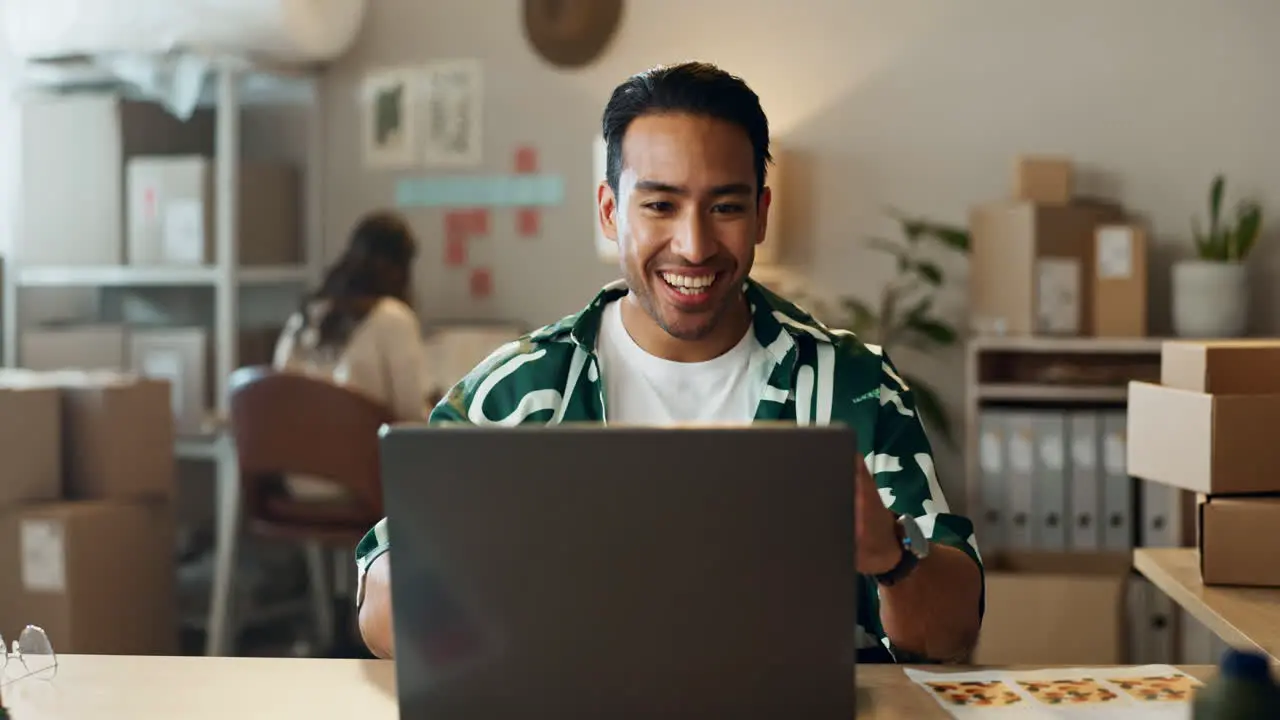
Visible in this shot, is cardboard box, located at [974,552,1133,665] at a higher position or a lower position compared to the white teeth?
lower

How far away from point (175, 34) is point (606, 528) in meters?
3.41

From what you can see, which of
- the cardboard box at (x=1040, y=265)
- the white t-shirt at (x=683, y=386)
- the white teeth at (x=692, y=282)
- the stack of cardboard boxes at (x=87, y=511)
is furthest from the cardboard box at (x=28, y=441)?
the cardboard box at (x=1040, y=265)

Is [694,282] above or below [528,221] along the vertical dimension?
below

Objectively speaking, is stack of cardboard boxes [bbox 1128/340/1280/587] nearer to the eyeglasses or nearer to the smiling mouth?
the smiling mouth

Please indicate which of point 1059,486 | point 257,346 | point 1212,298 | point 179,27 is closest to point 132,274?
point 257,346

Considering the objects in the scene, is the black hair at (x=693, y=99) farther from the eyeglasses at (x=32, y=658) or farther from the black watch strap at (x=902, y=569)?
the eyeglasses at (x=32, y=658)

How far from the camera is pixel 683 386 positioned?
1.76 m

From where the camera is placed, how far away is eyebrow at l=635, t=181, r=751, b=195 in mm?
1677

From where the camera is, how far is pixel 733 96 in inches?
66.9

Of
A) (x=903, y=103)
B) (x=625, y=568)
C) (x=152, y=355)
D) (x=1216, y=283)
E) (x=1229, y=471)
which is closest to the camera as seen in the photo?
(x=625, y=568)

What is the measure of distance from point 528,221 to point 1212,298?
1947 millimetres

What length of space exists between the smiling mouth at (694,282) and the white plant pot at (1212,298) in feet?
7.85

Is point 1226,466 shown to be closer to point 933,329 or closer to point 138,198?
point 933,329

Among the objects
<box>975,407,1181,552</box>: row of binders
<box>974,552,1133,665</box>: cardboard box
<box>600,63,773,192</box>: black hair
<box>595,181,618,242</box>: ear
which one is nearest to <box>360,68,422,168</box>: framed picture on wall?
<box>975,407,1181,552</box>: row of binders
